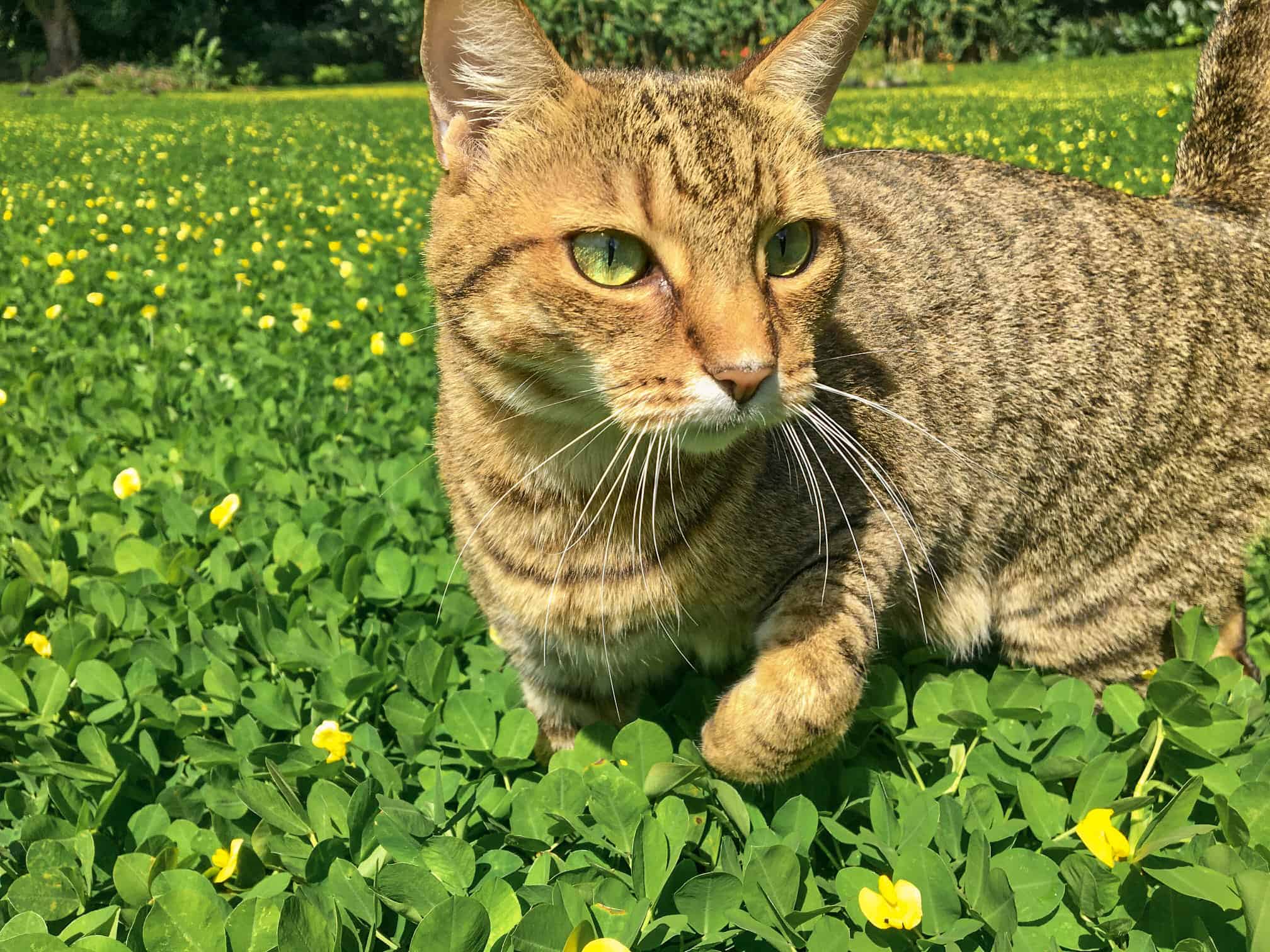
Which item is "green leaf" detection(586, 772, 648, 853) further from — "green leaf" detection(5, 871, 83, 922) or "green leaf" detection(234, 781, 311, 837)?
"green leaf" detection(5, 871, 83, 922)

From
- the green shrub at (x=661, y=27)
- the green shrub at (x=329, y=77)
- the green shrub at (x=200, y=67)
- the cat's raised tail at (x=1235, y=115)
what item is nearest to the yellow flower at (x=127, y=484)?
the cat's raised tail at (x=1235, y=115)

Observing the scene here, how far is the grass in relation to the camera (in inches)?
66.6

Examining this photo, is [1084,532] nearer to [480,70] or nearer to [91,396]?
Answer: [480,70]

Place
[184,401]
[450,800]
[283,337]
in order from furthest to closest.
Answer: [283,337]
[184,401]
[450,800]

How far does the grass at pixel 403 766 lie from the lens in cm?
169

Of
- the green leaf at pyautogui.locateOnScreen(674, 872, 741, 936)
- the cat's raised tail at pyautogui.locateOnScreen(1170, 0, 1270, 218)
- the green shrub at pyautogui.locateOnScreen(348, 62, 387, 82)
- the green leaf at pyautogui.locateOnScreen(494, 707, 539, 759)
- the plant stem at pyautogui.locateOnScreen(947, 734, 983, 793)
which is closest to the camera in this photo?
the green leaf at pyautogui.locateOnScreen(674, 872, 741, 936)

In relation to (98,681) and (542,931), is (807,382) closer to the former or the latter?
(542,931)

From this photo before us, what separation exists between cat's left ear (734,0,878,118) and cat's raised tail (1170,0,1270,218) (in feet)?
4.13

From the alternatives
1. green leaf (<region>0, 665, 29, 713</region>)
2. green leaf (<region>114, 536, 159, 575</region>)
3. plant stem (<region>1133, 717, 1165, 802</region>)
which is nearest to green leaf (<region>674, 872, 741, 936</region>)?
plant stem (<region>1133, 717, 1165, 802</region>)

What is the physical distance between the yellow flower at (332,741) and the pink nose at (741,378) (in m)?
1.16

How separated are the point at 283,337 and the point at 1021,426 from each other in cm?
372

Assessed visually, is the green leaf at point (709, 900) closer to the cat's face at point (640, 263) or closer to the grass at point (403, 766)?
the grass at point (403, 766)

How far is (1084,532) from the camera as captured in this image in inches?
102

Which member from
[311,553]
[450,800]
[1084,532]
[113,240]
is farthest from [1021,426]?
[113,240]
